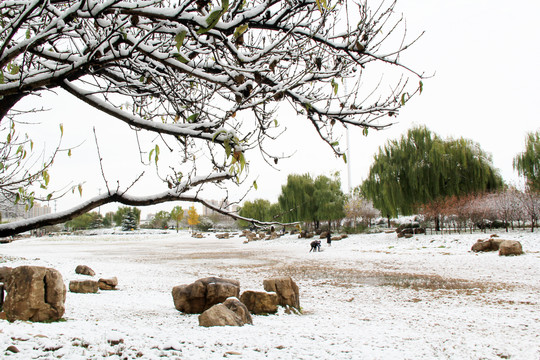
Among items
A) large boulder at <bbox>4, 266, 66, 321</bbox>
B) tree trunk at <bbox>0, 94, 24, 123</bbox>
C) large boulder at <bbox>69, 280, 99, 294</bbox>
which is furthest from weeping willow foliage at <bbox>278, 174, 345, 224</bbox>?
tree trunk at <bbox>0, 94, 24, 123</bbox>

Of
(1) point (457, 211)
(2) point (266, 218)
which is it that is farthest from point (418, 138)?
(2) point (266, 218)

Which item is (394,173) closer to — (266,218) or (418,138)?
(418,138)

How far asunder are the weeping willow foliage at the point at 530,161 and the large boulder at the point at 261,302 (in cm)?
2334

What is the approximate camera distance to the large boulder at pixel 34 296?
4812 millimetres

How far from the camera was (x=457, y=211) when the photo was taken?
75.2ft

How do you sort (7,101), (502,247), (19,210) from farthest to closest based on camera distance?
(502,247) → (19,210) → (7,101)

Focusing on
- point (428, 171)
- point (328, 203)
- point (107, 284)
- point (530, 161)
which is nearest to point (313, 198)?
point (328, 203)

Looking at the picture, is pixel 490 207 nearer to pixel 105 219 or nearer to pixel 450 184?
pixel 450 184

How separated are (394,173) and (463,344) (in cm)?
2263

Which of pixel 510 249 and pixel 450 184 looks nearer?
pixel 510 249

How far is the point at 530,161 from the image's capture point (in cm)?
2305

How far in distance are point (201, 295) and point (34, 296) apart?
8.25 ft

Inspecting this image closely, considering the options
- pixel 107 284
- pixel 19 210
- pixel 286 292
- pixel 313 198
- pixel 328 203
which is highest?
pixel 313 198

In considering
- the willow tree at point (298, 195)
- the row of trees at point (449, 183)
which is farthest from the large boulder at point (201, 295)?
the willow tree at point (298, 195)
